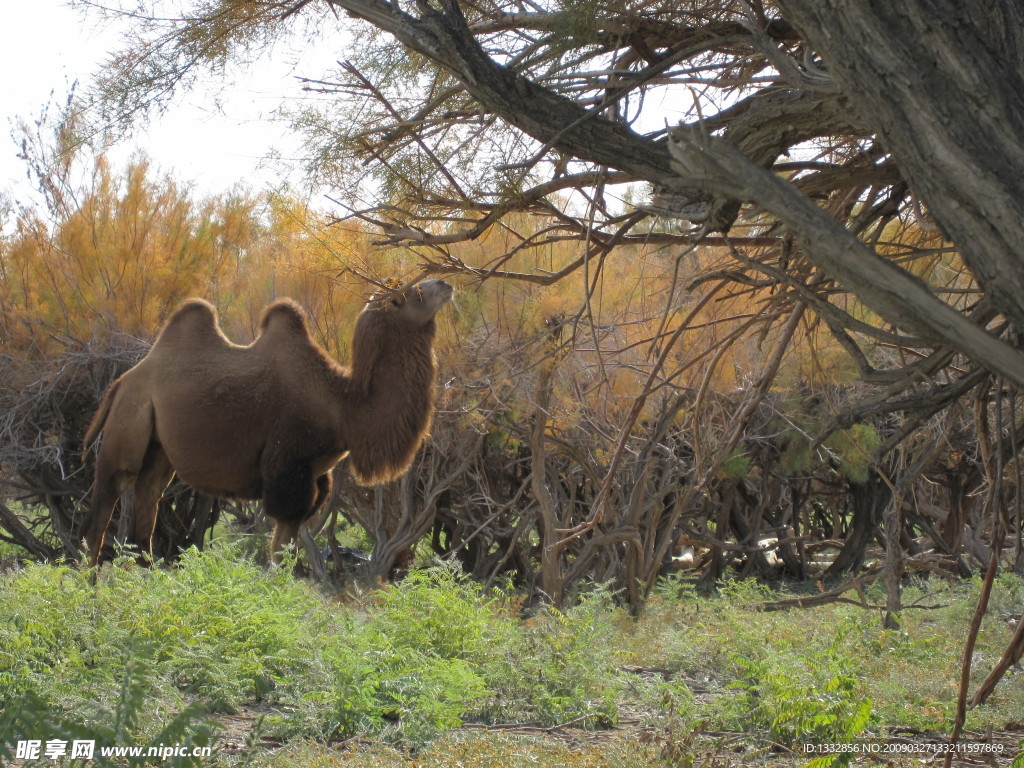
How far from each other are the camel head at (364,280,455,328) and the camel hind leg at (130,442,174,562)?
6.70 feet

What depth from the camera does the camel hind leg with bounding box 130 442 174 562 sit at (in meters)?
7.37

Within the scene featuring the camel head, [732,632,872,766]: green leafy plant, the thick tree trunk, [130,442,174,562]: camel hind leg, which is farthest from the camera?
[130,442,174,562]: camel hind leg

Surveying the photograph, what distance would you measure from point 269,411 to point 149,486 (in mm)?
1255

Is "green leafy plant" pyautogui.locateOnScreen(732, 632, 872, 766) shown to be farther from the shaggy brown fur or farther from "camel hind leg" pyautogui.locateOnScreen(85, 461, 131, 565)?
"camel hind leg" pyautogui.locateOnScreen(85, 461, 131, 565)

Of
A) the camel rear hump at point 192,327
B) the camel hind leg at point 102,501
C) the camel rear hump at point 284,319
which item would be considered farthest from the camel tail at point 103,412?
the camel rear hump at point 284,319

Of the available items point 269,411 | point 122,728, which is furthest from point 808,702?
point 269,411

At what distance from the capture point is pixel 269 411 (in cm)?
708

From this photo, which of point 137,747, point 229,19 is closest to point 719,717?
point 137,747

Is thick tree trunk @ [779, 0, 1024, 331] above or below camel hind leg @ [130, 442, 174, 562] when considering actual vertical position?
above

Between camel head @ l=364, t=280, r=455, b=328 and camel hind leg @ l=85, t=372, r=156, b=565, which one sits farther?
camel hind leg @ l=85, t=372, r=156, b=565

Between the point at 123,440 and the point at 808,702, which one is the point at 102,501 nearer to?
the point at 123,440

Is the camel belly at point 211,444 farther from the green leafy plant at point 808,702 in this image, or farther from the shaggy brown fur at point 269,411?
the green leafy plant at point 808,702

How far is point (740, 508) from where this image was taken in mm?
13773

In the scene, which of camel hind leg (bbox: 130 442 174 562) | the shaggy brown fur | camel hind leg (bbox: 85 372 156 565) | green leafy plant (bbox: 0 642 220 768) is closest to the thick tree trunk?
green leafy plant (bbox: 0 642 220 768)
